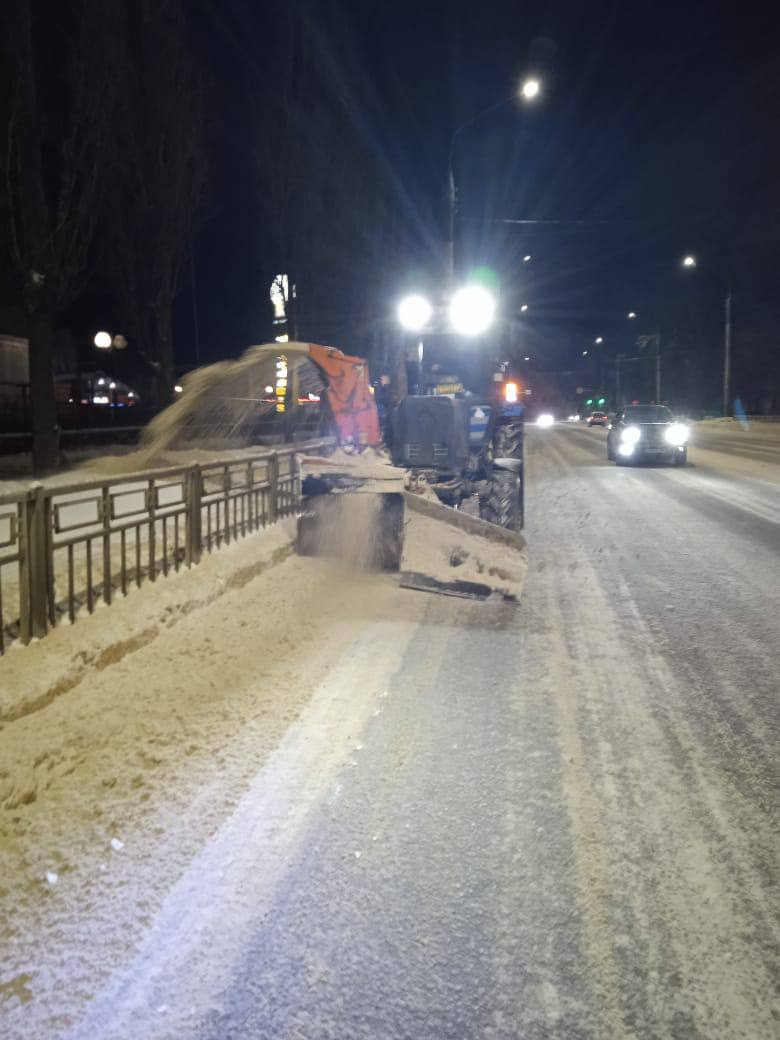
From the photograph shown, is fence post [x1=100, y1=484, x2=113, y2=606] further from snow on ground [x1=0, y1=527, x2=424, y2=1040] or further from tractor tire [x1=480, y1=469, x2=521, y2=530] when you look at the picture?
tractor tire [x1=480, y1=469, x2=521, y2=530]

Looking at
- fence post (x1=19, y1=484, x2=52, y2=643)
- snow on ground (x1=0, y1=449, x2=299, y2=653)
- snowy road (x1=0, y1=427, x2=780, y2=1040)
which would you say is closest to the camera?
snowy road (x1=0, y1=427, x2=780, y2=1040)

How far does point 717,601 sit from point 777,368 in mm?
68971

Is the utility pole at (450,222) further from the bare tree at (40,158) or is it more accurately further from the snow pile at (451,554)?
the snow pile at (451,554)

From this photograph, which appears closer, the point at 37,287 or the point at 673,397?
the point at 37,287

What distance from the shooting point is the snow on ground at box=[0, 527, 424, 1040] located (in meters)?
3.37

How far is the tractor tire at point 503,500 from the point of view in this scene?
42.0 ft

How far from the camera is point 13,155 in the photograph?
53.0ft

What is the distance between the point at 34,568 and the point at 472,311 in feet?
28.5

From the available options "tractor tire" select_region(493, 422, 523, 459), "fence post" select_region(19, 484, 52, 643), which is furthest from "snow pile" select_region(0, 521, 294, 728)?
"tractor tire" select_region(493, 422, 523, 459)

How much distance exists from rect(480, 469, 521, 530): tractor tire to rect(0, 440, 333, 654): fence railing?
3072 mm

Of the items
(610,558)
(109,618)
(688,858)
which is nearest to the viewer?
(688,858)

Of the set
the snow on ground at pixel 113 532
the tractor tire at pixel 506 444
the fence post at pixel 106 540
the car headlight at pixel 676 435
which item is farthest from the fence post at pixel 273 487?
the car headlight at pixel 676 435

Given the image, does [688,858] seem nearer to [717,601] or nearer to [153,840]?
[153,840]

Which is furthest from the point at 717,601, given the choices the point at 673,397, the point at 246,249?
the point at 673,397
